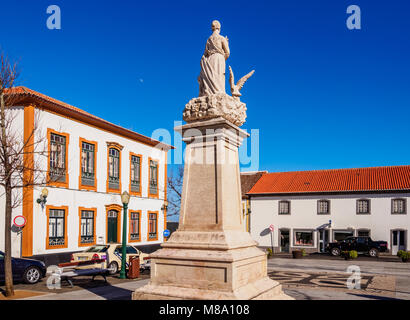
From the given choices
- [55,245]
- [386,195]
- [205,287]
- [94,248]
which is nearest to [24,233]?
[55,245]

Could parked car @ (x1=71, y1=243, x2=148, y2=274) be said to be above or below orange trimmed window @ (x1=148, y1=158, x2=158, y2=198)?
below

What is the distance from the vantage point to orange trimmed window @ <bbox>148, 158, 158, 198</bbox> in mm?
29031

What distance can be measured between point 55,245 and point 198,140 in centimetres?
1452

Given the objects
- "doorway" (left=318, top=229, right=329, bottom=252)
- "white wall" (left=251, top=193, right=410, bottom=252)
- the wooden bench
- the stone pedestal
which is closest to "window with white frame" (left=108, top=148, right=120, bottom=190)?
the wooden bench

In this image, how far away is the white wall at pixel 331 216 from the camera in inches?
1307

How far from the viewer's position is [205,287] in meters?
7.07

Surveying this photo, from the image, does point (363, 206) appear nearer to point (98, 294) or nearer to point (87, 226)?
point (87, 226)

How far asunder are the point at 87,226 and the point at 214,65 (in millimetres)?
16536

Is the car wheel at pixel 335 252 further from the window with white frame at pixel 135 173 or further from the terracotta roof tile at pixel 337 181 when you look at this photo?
the window with white frame at pixel 135 173

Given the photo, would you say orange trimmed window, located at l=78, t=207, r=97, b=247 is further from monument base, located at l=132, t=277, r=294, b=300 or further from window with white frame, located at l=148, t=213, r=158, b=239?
monument base, located at l=132, t=277, r=294, b=300

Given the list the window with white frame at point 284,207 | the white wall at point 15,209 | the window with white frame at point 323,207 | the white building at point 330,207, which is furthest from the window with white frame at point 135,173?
the window with white frame at point 323,207

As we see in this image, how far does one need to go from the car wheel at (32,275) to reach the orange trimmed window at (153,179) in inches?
567

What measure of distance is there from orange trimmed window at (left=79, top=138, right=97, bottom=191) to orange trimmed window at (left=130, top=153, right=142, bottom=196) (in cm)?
388
